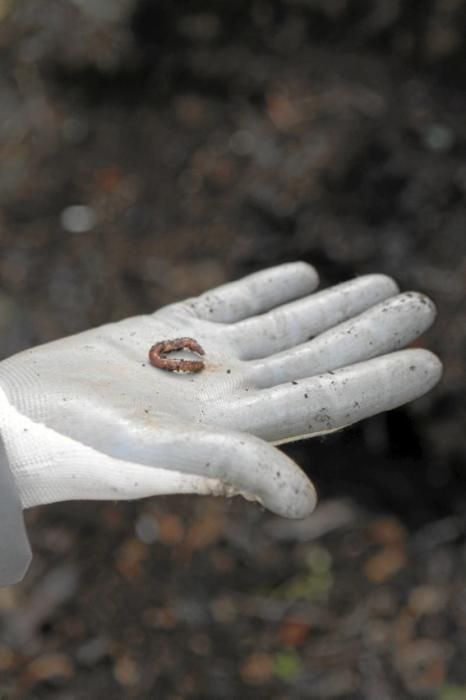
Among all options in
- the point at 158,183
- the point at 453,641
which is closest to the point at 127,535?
the point at 453,641

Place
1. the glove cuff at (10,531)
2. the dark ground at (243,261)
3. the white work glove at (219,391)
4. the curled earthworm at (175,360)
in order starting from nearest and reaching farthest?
the white work glove at (219,391)
the glove cuff at (10,531)
the curled earthworm at (175,360)
the dark ground at (243,261)

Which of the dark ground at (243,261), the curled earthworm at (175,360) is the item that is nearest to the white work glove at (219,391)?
the curled earthworm at (175,360)

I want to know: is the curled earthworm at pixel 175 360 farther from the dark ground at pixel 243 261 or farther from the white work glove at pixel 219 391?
the dark ground at pixel 243 261

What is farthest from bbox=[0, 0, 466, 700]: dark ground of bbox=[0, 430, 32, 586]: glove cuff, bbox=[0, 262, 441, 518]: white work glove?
bbox=[0, 430, 32, 586]: glove cuff

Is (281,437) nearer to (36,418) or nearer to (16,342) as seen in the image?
(36,418)

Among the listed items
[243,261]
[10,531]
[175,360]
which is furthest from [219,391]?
[243,261]

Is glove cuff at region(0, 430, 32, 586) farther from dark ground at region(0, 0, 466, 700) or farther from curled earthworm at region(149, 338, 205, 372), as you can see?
dark ground at region(0, 0, 466, 700)
